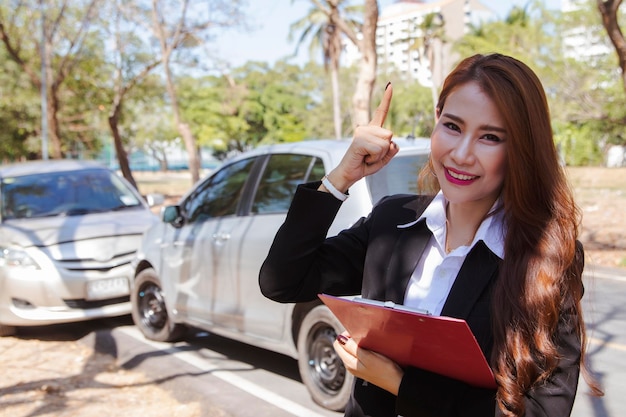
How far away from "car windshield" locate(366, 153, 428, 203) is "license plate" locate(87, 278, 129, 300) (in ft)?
11.1

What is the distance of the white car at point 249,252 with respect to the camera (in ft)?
15.2

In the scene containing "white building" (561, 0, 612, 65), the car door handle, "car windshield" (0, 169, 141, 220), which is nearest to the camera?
the car door handle

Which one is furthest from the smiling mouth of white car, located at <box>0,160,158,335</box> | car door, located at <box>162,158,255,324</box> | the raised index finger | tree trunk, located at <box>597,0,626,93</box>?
tree trunk, located at <box>597,0,626,93</box>

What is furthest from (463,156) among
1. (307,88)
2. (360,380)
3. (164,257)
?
(307,88)

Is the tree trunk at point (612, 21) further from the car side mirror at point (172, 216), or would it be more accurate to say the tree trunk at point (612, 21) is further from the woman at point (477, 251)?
the woman at point (477, 251)

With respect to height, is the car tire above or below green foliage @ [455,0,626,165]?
below

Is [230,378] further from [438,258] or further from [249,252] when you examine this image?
[438,258]

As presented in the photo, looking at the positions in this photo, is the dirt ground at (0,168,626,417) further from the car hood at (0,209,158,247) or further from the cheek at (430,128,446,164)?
the cheek at (430,128,446,164)

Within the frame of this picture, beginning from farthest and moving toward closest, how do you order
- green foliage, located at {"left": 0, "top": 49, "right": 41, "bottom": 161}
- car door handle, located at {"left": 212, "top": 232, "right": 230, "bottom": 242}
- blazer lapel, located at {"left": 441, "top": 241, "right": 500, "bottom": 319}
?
green foliage, located at {"left": 0, "top": 49, "right": 41, "bottom": 161} < car door handle, located at {"left": 212, "top": 232, "right": 230, "bottom": 242} < blazer lapel, located at {"left": 441, "top": 241, "right": 500, "bottom": 319}

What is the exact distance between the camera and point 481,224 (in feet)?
5.88

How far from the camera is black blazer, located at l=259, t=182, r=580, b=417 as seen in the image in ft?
5.29

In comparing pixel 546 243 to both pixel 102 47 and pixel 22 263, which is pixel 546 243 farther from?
pixel 102 47

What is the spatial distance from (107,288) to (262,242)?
258 cm

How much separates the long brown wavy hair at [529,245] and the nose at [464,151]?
9 cm
